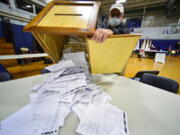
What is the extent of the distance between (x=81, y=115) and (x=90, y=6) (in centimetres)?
66

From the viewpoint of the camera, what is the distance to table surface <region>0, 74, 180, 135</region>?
345 mm

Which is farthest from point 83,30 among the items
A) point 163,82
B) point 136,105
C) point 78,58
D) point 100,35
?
point 163,82

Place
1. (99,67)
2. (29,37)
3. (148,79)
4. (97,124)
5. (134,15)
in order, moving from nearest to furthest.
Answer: (97,124) → (99,67) → (148,79) → (29,37) → (134,15)

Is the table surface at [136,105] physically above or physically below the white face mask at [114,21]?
below

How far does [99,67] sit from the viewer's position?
65cm

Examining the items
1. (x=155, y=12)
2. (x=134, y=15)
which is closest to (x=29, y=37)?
(x=134, y=15)

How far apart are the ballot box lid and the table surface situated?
1.34ft

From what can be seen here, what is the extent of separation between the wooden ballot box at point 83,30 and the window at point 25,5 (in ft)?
18.0

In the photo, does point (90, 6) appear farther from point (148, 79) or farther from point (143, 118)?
point (148, 79)

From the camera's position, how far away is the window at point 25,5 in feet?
13.6

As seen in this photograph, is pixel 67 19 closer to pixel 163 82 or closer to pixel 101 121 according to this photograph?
pixel 101 121

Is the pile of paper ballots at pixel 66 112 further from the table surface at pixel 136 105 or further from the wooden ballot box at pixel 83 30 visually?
the wooden ballot box at pixel 83 30

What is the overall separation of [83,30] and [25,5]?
613cm

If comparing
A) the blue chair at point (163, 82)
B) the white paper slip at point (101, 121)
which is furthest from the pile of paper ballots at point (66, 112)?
the blue chair at point (163, 82)
